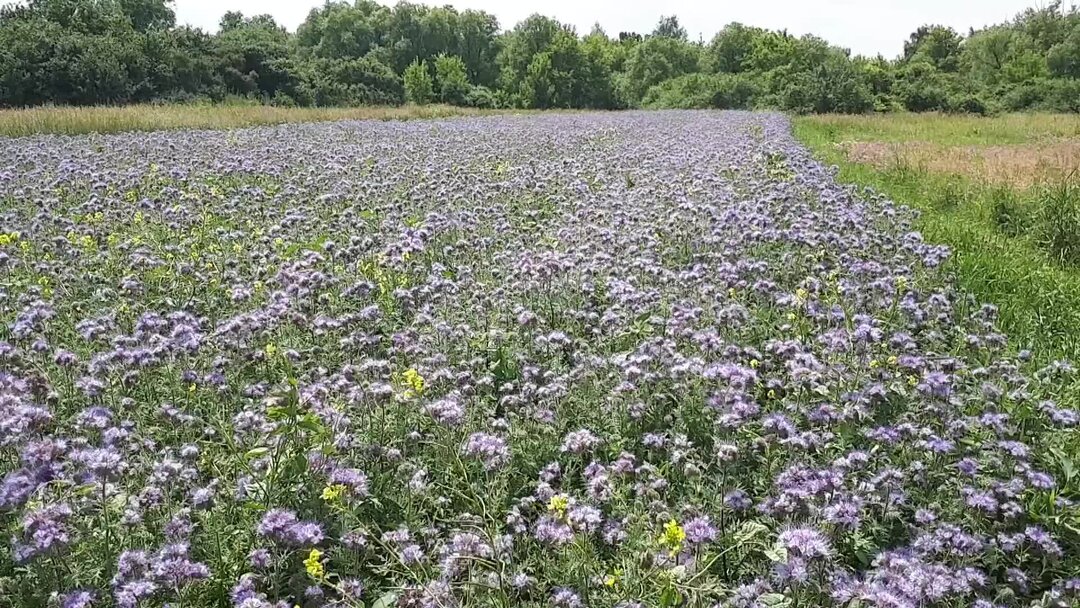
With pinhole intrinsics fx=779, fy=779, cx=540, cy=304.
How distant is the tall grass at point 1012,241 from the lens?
5.71 metres

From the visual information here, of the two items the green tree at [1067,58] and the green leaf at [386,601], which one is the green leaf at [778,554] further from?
the green tree at [1067,58]

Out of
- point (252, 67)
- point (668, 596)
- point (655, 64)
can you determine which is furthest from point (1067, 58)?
point (668, 596)

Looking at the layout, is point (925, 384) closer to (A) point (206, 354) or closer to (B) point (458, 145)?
(A) point (206, 354)

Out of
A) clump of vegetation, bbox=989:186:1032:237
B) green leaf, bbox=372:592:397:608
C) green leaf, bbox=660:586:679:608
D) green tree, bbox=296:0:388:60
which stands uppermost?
green tree, bbox=296:0:388:60

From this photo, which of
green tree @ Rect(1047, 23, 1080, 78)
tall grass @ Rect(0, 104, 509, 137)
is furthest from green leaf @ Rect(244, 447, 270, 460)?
green tree @ Rect(1047, 23, 1080, 78)

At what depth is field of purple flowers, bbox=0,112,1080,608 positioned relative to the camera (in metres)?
2.77

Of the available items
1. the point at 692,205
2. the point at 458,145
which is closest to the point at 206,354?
the point at 692,205

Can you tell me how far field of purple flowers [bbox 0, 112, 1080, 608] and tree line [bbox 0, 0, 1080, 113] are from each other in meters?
30.2

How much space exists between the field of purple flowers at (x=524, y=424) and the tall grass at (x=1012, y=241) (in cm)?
50

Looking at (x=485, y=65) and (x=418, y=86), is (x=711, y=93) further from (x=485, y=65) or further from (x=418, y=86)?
(x=485, y=65)

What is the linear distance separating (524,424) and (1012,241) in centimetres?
703

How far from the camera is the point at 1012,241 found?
8438 millimetres

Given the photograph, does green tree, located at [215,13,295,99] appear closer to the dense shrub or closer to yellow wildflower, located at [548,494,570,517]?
the dense shrub

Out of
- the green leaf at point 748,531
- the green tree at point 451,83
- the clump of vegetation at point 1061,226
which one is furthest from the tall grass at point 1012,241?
the green tree at point 451,83
